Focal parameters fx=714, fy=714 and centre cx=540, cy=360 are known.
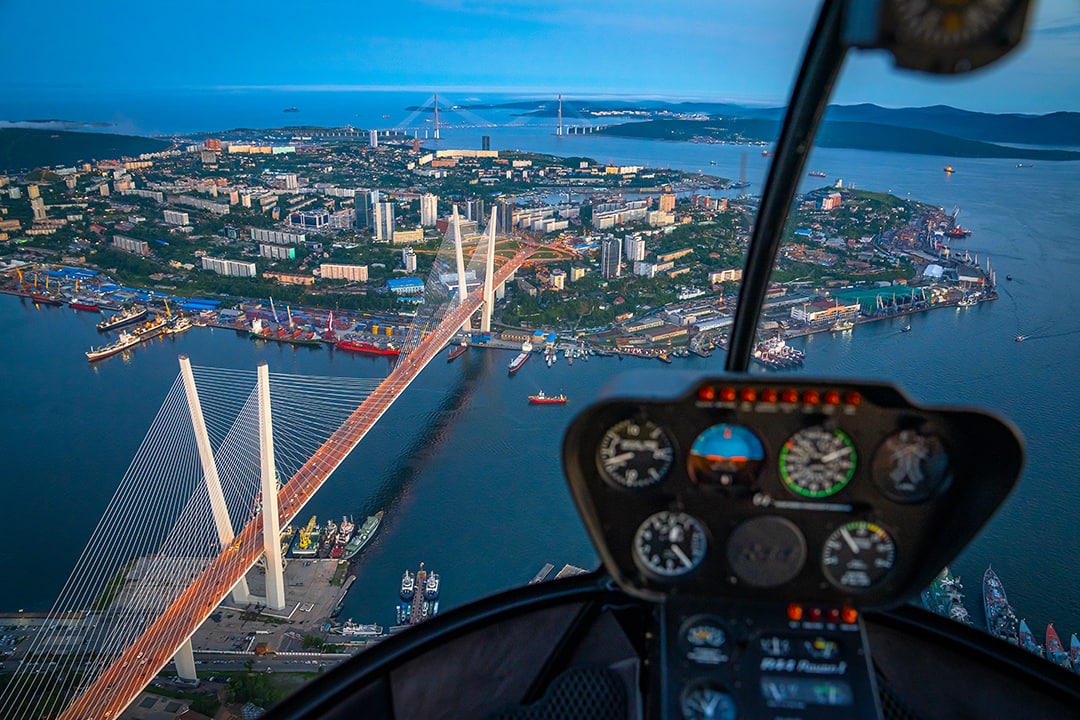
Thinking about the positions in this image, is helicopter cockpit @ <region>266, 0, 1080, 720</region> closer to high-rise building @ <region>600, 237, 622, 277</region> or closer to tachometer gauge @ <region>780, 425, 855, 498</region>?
tachometer gauge @ <region>780, 425, 855, 498</region>

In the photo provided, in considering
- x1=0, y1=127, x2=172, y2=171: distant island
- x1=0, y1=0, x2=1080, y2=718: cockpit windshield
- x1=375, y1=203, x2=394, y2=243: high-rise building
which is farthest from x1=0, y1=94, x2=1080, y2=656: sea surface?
x1=375, y1=203, x2=394, y2=243: high-rise building

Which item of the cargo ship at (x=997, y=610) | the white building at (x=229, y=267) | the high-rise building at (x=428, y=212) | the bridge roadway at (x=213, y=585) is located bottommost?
the bridge roadway at (x=213, y=585)

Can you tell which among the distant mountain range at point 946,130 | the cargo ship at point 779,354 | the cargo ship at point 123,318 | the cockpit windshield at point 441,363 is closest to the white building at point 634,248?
the cockpit windshield at point 441,363

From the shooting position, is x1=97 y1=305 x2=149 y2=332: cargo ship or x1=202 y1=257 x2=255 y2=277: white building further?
x1=202 y1=257 x2=255 y2=277: white building

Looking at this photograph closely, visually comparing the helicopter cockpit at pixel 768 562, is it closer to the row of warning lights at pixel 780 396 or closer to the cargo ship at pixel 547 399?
the row of warning lights at pixel 780 396

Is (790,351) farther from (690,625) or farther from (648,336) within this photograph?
(648,336)

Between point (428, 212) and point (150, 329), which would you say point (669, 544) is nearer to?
point (150, 329)

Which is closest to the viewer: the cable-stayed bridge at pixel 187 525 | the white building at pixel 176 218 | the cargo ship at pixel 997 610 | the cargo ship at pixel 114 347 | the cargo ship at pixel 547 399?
the cargo ship at pixel 997 610
